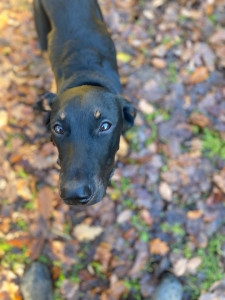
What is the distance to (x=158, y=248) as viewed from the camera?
4.28 m

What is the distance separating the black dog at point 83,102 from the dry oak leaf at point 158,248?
5.03 feet

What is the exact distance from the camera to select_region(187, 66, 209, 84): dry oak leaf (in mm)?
4895

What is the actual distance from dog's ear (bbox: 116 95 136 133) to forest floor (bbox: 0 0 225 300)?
1.14 meters

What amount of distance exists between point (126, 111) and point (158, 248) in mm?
2002

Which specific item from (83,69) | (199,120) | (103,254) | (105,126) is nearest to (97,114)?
(105,126)

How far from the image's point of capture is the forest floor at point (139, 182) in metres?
4.25

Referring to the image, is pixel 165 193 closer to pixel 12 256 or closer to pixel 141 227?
pixel 141 227

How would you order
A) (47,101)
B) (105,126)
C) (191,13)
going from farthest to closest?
(191,13) → (47,101) → (105,126)

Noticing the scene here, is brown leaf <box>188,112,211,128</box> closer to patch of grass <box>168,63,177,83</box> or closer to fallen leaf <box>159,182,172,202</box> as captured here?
patch of grass <box>168,63,177,83</box>

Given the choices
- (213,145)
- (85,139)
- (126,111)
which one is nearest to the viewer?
(85,139)

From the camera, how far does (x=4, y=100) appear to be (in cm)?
490

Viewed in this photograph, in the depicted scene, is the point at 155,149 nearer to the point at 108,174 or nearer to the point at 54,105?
the point at 108,174

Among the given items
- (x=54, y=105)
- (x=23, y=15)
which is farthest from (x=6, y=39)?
(x=54, y=105)

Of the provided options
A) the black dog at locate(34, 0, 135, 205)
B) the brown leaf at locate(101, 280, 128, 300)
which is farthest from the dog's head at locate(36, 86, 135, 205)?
the brown leaf at locate(101, 280, 128, 300)
